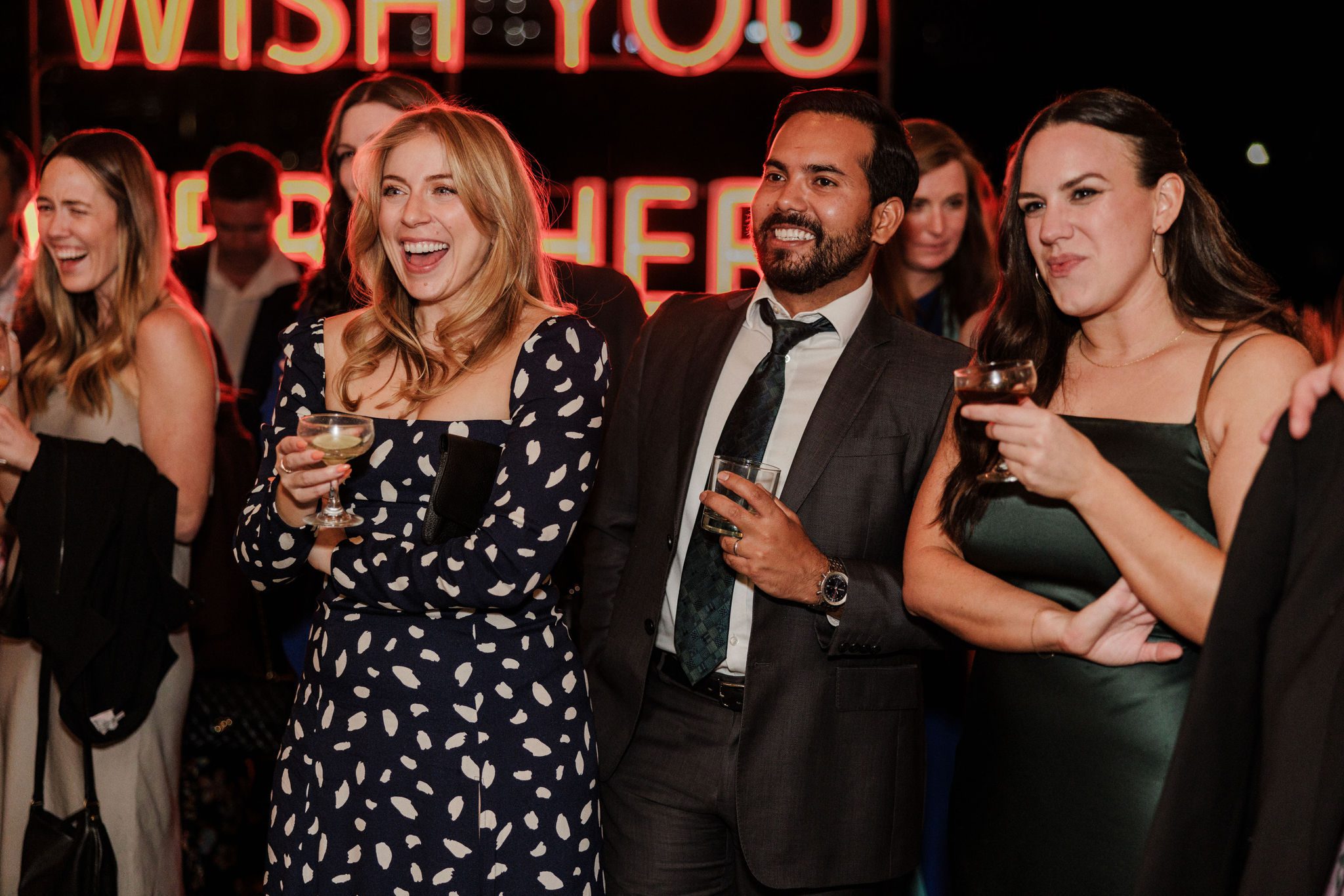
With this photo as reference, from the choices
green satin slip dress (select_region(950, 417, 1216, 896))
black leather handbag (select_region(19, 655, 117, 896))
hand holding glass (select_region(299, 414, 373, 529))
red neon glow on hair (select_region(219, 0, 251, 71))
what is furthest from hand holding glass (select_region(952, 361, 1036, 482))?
red neon glow on hair (select_region(219, 0, 251, 71))

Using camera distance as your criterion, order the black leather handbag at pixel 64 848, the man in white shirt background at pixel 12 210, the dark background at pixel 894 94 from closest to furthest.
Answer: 1. the black leather handbag at pixel 64 848
2. the man in white shirt background at pixel 12 210
3. the dark background at pixel 894 94

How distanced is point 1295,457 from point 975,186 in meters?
2.47

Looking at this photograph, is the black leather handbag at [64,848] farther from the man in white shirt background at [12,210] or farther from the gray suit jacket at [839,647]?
the man in white shirt background at [12,210]

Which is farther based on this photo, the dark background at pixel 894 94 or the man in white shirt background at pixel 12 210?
the dark background at pixel 894 94

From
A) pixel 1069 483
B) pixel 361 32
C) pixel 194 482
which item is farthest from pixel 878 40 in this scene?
pixel 1069 483

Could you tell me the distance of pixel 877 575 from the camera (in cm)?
239

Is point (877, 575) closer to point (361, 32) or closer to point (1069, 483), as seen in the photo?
point (1069, 483)

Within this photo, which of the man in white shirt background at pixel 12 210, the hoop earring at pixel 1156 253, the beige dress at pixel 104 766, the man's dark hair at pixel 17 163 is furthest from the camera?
the man's dark hair at pixel 17 163

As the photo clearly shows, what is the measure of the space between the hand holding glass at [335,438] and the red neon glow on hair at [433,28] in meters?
4.98

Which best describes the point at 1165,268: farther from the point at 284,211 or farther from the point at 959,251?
the point at 284,211

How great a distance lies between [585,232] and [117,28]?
9.05 feet

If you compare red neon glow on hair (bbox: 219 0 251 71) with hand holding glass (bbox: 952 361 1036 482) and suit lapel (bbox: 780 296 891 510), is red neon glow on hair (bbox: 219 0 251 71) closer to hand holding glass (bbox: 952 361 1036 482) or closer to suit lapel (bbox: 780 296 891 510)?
suit lapel (bbox: 780 296 891 510)

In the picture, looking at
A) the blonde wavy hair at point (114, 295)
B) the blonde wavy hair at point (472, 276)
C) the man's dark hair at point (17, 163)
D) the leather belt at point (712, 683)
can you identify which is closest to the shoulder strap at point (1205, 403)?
the leather belt at point (712, 683)

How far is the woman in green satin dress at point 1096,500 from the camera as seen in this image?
1.87 meters
